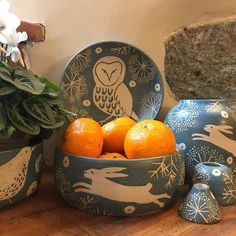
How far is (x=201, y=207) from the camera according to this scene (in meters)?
0.52

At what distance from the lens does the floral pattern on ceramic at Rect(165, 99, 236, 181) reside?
2.18 feet

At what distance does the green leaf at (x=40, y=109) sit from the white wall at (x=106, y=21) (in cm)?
26

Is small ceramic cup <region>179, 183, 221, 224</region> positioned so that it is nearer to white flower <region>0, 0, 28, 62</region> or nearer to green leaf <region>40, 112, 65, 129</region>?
green leaf <region>40, 112, 65, 129</region>

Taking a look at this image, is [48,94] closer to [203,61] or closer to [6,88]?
[6,88]

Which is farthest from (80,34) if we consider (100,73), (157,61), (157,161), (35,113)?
(157,161)

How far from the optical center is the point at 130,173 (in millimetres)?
500

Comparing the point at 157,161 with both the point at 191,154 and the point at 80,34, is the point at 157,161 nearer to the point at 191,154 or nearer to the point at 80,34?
the point at 191,154

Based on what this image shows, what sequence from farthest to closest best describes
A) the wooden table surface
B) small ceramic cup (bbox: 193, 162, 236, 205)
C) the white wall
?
the white wall, small ceramic cup (bbox: 193, 162, 236, 205), the wooden table surface

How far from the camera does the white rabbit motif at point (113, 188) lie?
1.65 feet

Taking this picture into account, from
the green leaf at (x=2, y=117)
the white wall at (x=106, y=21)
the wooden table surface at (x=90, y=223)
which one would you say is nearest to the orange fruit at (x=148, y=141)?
the wooden table surface at (x=90, y=223)

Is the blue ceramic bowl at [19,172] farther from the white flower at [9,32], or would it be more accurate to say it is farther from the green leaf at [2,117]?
the white flower at [9,32]

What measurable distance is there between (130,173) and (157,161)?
5 cm

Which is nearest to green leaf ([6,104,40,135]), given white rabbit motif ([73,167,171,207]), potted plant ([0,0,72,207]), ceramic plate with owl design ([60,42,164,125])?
potted plant ([0,0,72,207])

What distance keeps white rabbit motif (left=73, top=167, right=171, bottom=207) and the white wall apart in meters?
0.38
